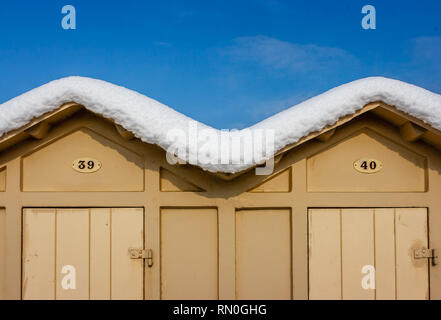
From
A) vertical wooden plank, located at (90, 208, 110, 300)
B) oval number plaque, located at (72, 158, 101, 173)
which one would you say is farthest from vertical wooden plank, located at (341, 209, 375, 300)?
oval number plaque, located at (72, 158, 101, 173)

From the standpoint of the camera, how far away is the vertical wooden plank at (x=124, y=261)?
121 inches

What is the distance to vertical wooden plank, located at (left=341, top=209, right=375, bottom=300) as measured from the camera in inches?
122

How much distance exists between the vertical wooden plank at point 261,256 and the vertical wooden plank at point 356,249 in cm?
50

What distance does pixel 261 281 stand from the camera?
3.08 meters

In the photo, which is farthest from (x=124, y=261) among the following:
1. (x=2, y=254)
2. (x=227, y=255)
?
(x=2, y=254)

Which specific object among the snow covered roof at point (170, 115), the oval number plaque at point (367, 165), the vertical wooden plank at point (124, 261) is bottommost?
the vertical wooden plank at point (124, 261)

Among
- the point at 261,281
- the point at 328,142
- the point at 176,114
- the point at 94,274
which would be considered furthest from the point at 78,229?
the point at 328,142

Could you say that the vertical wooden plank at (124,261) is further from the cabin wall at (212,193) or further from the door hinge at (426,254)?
the door hinge at (426,254)

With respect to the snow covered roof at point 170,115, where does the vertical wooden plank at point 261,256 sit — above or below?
below

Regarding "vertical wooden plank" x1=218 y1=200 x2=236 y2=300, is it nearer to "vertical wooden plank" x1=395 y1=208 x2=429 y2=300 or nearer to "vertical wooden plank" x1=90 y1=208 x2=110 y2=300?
"vertical wooden plank" x1=90 y1=208 x2=110 y2=300

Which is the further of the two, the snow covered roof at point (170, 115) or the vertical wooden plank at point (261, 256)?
the vertical wooden plank at point (261, 256)

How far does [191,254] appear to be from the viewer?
308 cm

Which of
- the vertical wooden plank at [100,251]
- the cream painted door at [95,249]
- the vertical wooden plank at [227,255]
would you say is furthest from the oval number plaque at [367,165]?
the vertical wooden plank at [100,251]

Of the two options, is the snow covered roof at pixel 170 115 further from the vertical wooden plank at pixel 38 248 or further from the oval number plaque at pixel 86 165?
the vertical wooden plank at pixel 38 248
